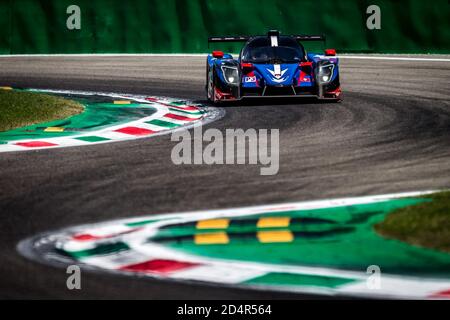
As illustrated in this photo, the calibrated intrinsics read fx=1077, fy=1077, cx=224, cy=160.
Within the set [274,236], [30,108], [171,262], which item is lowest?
[171,262]

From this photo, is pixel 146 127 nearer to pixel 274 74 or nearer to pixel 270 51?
pixel 274 74

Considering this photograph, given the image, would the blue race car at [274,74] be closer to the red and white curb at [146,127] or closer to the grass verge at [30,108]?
the red and white curb at [146,127]

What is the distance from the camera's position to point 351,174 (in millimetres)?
9406

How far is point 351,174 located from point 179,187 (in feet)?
5.08

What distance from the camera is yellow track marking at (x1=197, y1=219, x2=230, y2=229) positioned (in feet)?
24.6

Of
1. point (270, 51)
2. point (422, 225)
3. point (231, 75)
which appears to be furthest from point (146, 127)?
point (422, 225)

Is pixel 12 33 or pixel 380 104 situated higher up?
pixel 12 33

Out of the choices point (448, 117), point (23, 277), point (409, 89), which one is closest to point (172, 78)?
point (409, 89)

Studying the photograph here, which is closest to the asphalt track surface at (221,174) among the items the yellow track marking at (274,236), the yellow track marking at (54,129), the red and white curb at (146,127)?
the red and white curb at (146,127)

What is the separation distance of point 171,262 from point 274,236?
90cm

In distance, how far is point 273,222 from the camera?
759 centimetres

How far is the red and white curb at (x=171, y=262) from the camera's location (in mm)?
→ 5965

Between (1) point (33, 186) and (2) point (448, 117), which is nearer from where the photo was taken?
(1) point (33, 186)
